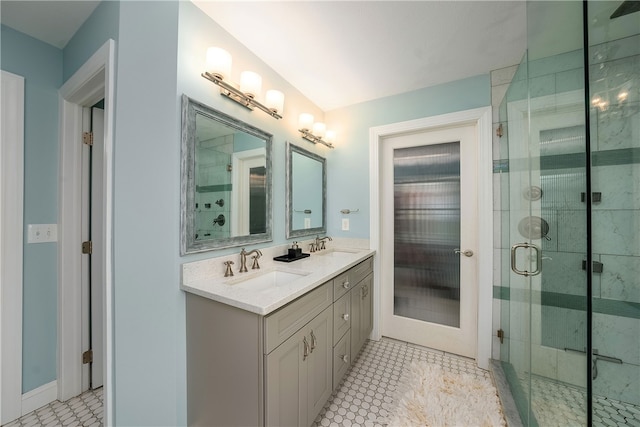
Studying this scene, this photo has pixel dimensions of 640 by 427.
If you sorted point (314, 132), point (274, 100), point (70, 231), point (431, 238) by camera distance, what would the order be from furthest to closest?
1. point (314, 132)
2. point (431, 238)
3. point (274, 100)
4. point (70, 231)

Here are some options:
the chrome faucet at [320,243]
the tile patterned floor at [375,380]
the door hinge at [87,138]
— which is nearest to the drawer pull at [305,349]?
the tile patterned floor at [375,380]

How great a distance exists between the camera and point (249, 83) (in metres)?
1.43

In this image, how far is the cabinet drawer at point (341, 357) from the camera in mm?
1437

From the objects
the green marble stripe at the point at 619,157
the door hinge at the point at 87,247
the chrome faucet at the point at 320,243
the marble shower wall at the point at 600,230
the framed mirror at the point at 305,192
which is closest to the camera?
the marble shower wall at the point at 600,230

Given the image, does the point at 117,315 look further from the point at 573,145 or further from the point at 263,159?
the point at 573,145

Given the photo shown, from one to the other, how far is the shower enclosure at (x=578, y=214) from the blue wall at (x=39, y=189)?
288 cm

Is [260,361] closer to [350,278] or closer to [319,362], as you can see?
[319,362]

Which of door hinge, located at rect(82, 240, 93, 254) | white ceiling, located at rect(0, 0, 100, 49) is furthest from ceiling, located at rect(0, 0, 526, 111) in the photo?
door hinge, located at rect(82, 240, 93, 254)

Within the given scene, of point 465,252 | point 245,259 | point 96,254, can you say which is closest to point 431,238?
point 465,252

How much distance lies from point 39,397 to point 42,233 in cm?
102

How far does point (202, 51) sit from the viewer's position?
130 centimetres

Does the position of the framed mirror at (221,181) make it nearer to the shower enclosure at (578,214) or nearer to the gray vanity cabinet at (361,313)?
the gray vanity cabinet at (361,313)

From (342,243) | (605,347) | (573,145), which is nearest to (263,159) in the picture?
(342,243)

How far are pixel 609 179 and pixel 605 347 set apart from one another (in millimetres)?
971
